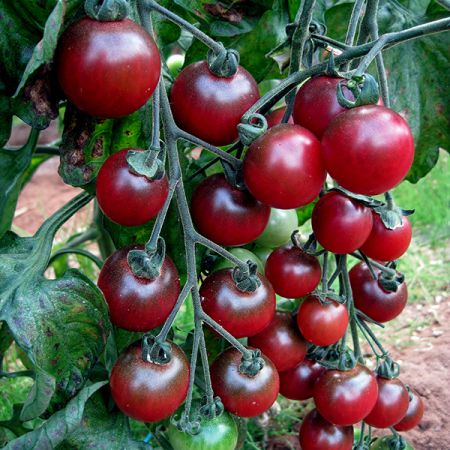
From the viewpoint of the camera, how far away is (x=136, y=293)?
0.80m

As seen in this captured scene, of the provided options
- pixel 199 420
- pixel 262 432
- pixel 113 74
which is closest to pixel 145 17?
pixel 113 74

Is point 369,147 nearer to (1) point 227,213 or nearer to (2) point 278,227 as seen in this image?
(1) point 227,213

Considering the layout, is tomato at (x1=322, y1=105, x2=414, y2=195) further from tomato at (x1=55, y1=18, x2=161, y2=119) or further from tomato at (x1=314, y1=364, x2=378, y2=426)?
tomato at (x1=314, y1=364, x2=378, y2=426)

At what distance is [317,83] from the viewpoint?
79cm

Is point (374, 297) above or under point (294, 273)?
under

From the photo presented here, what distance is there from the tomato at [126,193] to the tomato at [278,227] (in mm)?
381

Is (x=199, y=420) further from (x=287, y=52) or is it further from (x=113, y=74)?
(x=287, y=52)

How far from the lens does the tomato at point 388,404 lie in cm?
110

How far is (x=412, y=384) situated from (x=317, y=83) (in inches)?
45.3

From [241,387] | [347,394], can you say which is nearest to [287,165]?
[241,387]

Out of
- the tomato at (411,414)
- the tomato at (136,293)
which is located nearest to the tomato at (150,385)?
the tomato at (136,293)

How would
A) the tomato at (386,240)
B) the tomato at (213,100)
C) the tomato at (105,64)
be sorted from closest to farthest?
1. the tomato at (105,64)
2. the tomato at (213,100)
3. the tomato at (386,240)

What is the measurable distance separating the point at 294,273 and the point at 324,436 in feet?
1.09

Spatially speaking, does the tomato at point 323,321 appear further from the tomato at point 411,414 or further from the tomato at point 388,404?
the tomato at point 411,414
